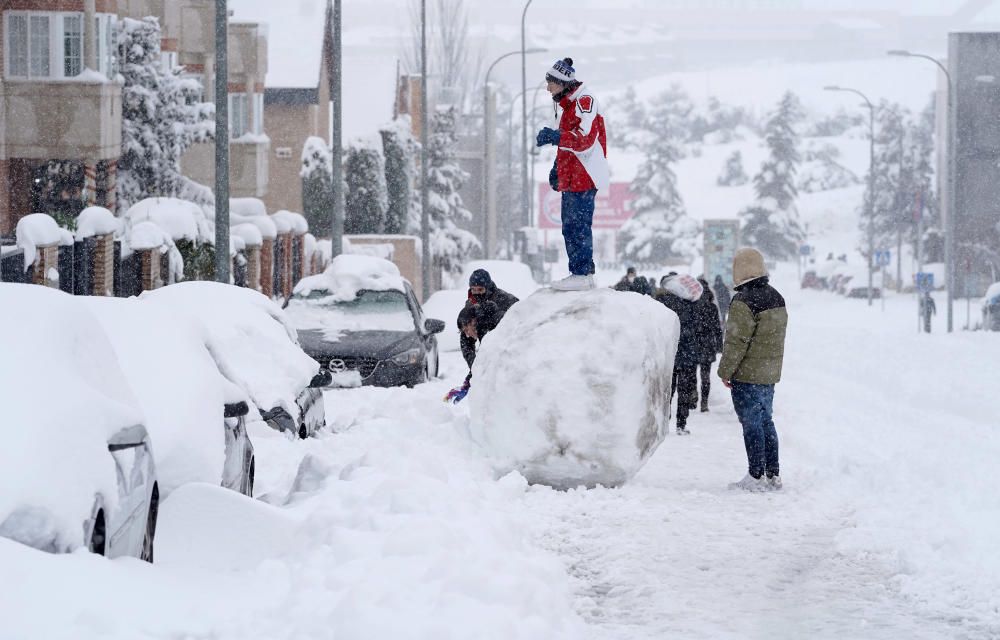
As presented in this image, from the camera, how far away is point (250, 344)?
41.3ft

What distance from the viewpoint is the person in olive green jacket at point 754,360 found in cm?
1209

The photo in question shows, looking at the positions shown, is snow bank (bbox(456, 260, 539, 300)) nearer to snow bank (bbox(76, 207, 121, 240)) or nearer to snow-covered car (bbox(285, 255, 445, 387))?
snow bank (bbox(76, 207, 121, 240))

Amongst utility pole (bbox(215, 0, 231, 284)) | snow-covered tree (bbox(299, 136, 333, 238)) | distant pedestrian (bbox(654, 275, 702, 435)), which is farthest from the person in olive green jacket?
snow-covered tree (bbox(299, 136, 333, 238))

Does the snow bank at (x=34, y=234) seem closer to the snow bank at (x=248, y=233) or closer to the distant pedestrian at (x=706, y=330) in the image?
the distant pedestrian at (x=706, y=330)

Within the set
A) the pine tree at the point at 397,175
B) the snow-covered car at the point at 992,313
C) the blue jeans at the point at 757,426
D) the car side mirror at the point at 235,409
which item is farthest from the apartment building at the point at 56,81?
the snow-covered car at the point at 992,313

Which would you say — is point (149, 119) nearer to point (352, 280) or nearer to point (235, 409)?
point (352, 280)

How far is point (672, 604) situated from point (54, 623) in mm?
3484

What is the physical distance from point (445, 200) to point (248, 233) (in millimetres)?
26445

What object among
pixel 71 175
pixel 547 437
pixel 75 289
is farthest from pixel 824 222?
pixel 547 437

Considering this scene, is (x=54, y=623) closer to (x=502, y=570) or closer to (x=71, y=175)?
(x=502, y=570)

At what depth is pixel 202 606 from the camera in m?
6.92

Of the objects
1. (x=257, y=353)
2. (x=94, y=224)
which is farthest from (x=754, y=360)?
(x=94, y=224)

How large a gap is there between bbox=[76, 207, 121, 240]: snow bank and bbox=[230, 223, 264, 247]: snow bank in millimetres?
10078

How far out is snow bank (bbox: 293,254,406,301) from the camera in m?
21.8
